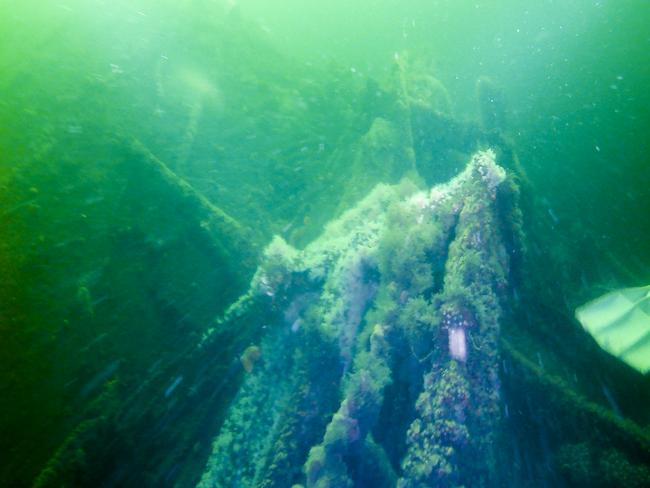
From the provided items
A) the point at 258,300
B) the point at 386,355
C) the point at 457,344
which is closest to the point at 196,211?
the point at 258,300

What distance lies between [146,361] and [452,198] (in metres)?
4.59

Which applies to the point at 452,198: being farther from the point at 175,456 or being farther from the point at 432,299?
the point at 175,456

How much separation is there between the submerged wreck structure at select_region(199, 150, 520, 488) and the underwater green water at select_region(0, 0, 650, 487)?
3 centimetres

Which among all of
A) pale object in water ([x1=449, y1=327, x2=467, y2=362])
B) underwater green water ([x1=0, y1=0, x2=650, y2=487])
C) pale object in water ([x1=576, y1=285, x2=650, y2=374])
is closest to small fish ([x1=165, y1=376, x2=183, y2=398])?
underwater green water ([x1=0, y1=0, x2=650, y2=487])

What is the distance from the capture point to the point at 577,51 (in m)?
12.6

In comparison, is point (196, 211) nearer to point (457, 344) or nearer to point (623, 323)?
point (457, 344)

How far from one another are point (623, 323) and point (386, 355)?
10.4 ft

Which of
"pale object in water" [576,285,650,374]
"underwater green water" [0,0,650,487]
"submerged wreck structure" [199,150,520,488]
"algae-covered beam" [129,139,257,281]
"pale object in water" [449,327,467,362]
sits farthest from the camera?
"algae-covered beam" [129,139,257,281]

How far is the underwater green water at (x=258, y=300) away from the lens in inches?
146

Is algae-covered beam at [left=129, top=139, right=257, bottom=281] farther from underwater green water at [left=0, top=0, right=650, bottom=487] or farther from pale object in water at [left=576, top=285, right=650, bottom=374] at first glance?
pale object in water at [left=576, top=285, right=650, bottom=374]

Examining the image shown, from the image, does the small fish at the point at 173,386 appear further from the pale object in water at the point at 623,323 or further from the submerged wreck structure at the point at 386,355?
the pale object in water at the point at 623,323

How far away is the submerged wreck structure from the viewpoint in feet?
12.7

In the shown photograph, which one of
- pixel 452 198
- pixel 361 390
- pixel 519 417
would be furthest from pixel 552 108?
pixel 361 390

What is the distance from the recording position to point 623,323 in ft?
15.1
